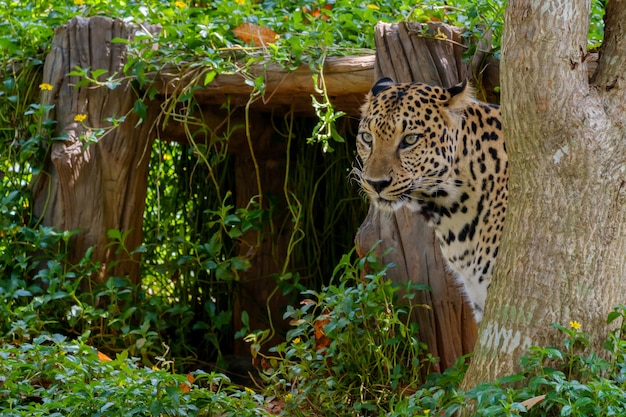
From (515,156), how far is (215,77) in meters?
3.05

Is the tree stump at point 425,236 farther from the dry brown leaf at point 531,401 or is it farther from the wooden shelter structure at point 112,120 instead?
the dry brown leaf at point 531,401

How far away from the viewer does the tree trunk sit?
4293mm

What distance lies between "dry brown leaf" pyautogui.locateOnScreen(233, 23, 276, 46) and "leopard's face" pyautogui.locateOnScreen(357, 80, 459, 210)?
182 centimetres

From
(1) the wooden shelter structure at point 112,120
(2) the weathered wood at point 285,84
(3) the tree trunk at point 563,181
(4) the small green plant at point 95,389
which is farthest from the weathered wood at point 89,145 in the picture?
(3) the tree trunk at point 563,181

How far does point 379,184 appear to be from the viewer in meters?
5.36

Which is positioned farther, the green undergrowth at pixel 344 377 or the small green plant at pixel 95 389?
the small green plant at pixel 95 389

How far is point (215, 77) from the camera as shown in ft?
23.0

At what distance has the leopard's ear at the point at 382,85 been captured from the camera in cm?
566

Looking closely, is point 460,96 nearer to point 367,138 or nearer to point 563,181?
point 367,138

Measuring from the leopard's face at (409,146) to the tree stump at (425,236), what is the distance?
66 centimetres

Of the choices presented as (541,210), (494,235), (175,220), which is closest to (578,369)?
(541,210)

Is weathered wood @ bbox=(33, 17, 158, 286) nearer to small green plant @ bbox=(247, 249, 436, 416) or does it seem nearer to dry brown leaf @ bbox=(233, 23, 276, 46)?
dry brown leaf @ bbox=(233, 23, 276, 46)

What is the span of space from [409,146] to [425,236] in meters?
0.86

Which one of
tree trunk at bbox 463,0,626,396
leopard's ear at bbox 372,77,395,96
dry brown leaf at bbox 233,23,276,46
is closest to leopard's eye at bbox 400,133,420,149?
leopard's ear at bbox 372,77,395,96
